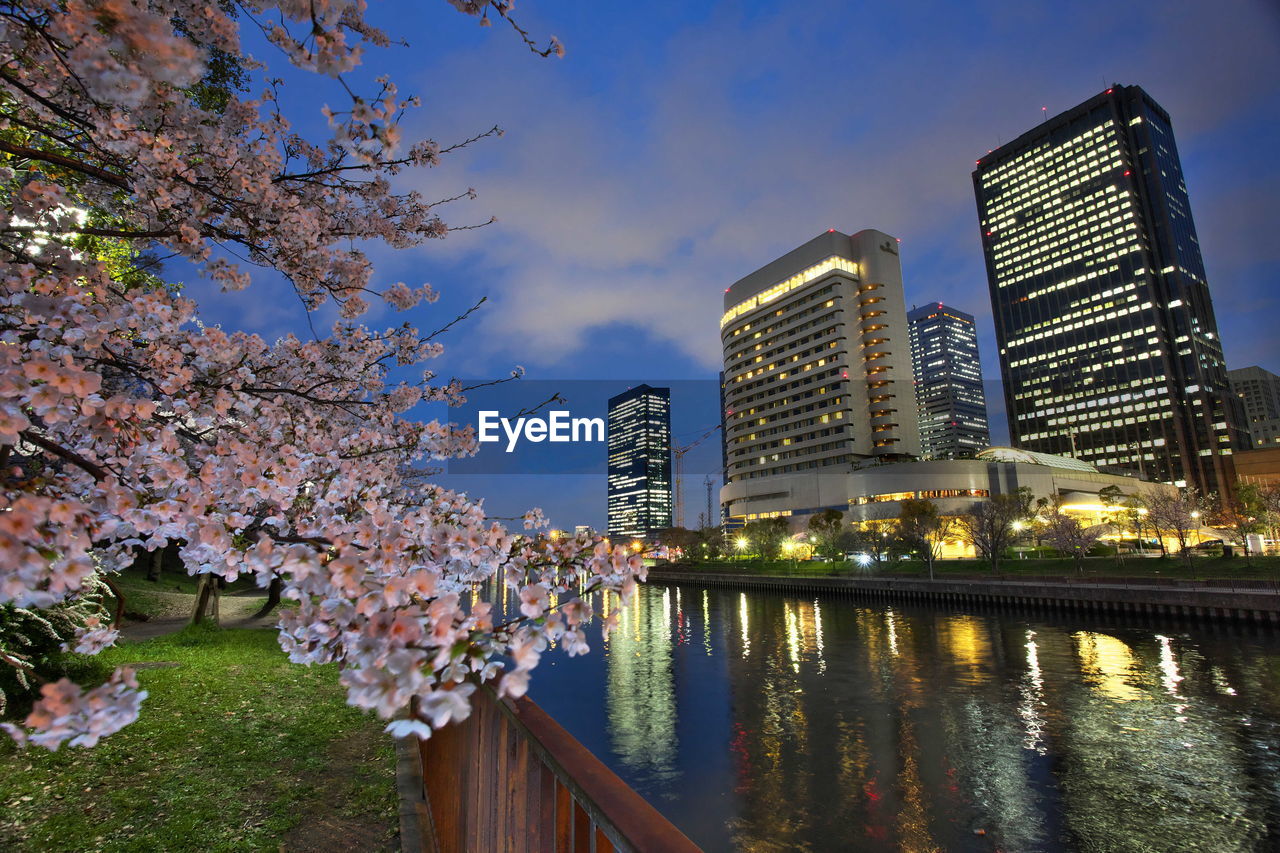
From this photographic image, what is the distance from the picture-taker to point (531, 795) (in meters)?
2.87

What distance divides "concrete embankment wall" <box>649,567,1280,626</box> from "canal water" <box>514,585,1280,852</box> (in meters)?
1.75

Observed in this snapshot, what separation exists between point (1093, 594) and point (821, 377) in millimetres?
79992

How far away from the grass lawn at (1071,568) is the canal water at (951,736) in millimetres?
14501

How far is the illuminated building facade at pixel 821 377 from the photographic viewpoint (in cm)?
10756

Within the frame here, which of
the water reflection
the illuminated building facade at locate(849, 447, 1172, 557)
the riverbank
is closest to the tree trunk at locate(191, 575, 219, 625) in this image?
the riverbank

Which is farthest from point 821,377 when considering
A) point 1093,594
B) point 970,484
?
point 1093,594

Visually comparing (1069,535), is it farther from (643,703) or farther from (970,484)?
(643,703)

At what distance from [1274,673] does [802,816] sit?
20799 mm

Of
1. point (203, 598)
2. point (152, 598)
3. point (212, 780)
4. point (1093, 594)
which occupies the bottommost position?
point (1093, 594)

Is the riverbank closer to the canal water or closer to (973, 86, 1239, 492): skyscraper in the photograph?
the canal water

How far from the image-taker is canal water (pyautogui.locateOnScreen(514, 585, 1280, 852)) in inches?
476

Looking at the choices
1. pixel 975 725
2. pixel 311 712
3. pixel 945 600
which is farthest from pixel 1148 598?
pixel 311 712

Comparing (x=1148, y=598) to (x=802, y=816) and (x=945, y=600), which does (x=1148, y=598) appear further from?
(x=802, y=816)

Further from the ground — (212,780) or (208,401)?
(208,401)
